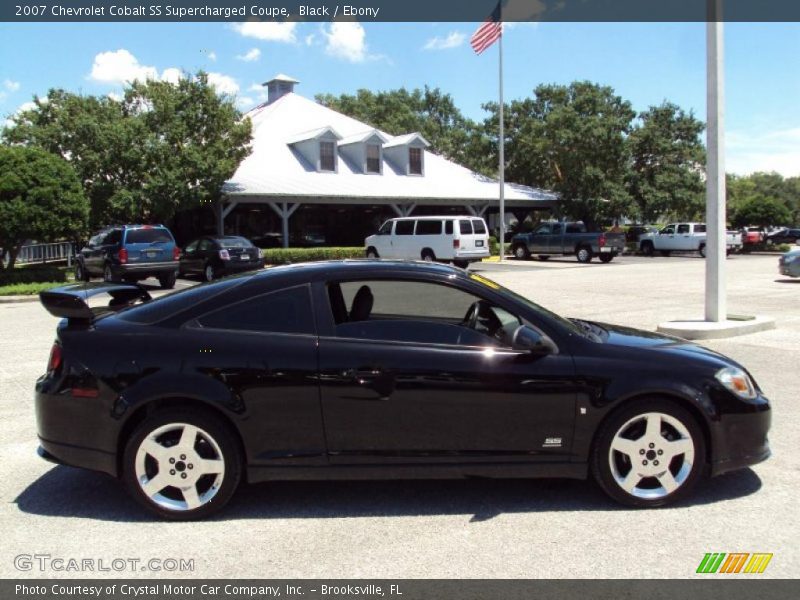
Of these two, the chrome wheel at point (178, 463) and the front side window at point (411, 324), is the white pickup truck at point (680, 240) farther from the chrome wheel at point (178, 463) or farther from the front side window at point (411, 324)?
the chrome wheel at point (178, 463)

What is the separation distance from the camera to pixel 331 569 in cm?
334

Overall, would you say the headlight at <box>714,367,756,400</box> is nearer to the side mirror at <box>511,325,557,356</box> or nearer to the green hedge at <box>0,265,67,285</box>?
the side mirror at <box>511,325,557,356</box>

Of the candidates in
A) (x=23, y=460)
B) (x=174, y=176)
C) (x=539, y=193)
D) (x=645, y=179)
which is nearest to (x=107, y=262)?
(x=174, y=176)

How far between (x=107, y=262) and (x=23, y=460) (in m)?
15.4

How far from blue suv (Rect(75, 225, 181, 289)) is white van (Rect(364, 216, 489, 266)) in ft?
31.0

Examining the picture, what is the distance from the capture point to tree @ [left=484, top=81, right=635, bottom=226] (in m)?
39.7

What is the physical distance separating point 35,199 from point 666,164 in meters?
36.0

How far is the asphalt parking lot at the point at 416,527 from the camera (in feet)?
11.1

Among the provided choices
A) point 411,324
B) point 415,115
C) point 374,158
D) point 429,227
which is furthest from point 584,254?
point 415,115

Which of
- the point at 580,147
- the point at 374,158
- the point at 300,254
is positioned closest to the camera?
the point at 300,254

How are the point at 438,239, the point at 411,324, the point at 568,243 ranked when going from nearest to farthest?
the point at 411,324 < the point at 438,239 < the point at 568,243

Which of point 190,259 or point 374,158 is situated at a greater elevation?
point 374,158

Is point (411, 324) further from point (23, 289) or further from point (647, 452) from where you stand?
point (23, 289)

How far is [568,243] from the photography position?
31516 millimetres
